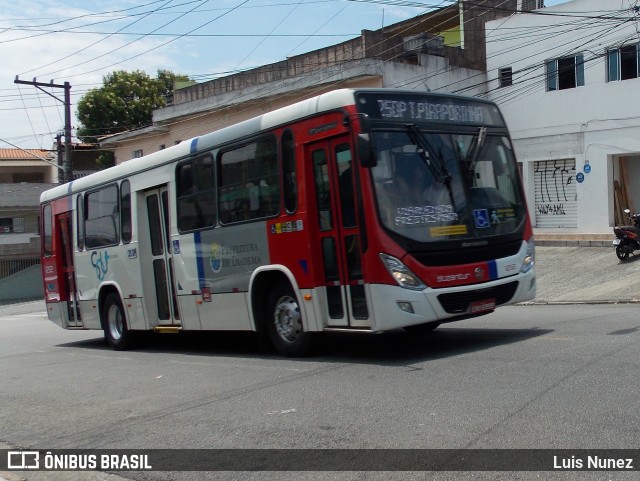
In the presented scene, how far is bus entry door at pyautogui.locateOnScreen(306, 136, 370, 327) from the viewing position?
9.09 m

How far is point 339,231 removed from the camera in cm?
931

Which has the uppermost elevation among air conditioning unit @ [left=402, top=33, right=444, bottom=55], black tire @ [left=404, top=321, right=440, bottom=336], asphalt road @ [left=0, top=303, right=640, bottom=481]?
air conditioning unit @ [left=402, top=33, right=444, bottom=55]

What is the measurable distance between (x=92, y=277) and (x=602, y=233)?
657 inches

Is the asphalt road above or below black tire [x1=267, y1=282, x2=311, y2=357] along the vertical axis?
below

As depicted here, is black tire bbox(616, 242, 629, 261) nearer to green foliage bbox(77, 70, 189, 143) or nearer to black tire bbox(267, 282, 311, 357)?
black tire bbox(267, 282, 311, 357)

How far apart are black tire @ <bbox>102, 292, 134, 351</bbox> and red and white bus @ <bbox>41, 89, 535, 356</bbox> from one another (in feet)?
7.52

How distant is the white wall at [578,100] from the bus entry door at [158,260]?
52.1ft

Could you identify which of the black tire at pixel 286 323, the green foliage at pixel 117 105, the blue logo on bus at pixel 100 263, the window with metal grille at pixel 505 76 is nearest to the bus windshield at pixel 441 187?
the black tire at pixel 286 323

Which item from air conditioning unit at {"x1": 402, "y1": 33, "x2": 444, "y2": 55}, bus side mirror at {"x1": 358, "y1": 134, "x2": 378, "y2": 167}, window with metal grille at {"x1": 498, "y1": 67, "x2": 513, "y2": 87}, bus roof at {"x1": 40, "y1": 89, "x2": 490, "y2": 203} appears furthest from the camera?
air conditioning unit at {"x1": 402, "y1": 33, "x2": 444, "y2": 55}

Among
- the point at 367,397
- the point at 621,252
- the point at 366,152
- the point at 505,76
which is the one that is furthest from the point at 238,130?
the point at 505,76

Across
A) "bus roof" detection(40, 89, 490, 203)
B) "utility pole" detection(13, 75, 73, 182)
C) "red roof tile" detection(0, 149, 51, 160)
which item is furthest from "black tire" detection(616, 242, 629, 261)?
"red roof tile" detection(0, 149, 51, 160)

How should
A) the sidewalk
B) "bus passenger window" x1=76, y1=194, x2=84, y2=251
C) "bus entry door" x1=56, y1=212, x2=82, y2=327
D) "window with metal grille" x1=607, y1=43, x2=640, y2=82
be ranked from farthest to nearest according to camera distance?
"window with metal grille" x1=607, y1=43, x2=640, y2=82, the sidewalk, "bus entry door" x1=56, y1=212, x2=82, y2=327, "bus passenger window" x1=76, y1=194, x2=84, y2=251

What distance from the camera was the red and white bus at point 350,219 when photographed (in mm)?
8891

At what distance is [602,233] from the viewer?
82.1 feet
